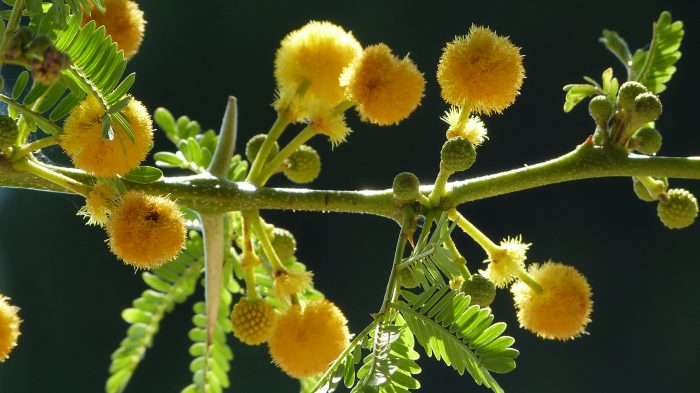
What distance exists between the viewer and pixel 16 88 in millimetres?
1246

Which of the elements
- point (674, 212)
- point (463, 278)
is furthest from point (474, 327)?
point (674, 212)

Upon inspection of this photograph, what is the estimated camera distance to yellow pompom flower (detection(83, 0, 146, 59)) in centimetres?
139

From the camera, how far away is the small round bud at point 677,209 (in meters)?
1.45

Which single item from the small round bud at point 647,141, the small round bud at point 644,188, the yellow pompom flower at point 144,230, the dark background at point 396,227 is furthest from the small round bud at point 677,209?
the dark background at point 396,227

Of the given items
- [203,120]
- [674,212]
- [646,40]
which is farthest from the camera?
[646,40]

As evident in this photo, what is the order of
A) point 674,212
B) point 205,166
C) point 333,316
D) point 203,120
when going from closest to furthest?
point 333,316 → point 674,212 → point 205,166 → point 203,120

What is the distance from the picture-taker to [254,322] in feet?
4.68

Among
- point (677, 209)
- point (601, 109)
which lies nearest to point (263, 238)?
point (601, 109)

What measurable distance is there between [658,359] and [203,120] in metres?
4.12

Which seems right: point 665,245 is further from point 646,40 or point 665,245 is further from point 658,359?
point 646,40

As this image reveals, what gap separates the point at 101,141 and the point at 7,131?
16 cm

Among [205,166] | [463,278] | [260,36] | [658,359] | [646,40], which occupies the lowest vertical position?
[463,278]

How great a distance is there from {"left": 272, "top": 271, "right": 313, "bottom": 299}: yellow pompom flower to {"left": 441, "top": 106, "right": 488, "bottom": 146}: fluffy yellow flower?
35cm

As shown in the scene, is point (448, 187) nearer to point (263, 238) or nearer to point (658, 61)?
point (263, 238)
